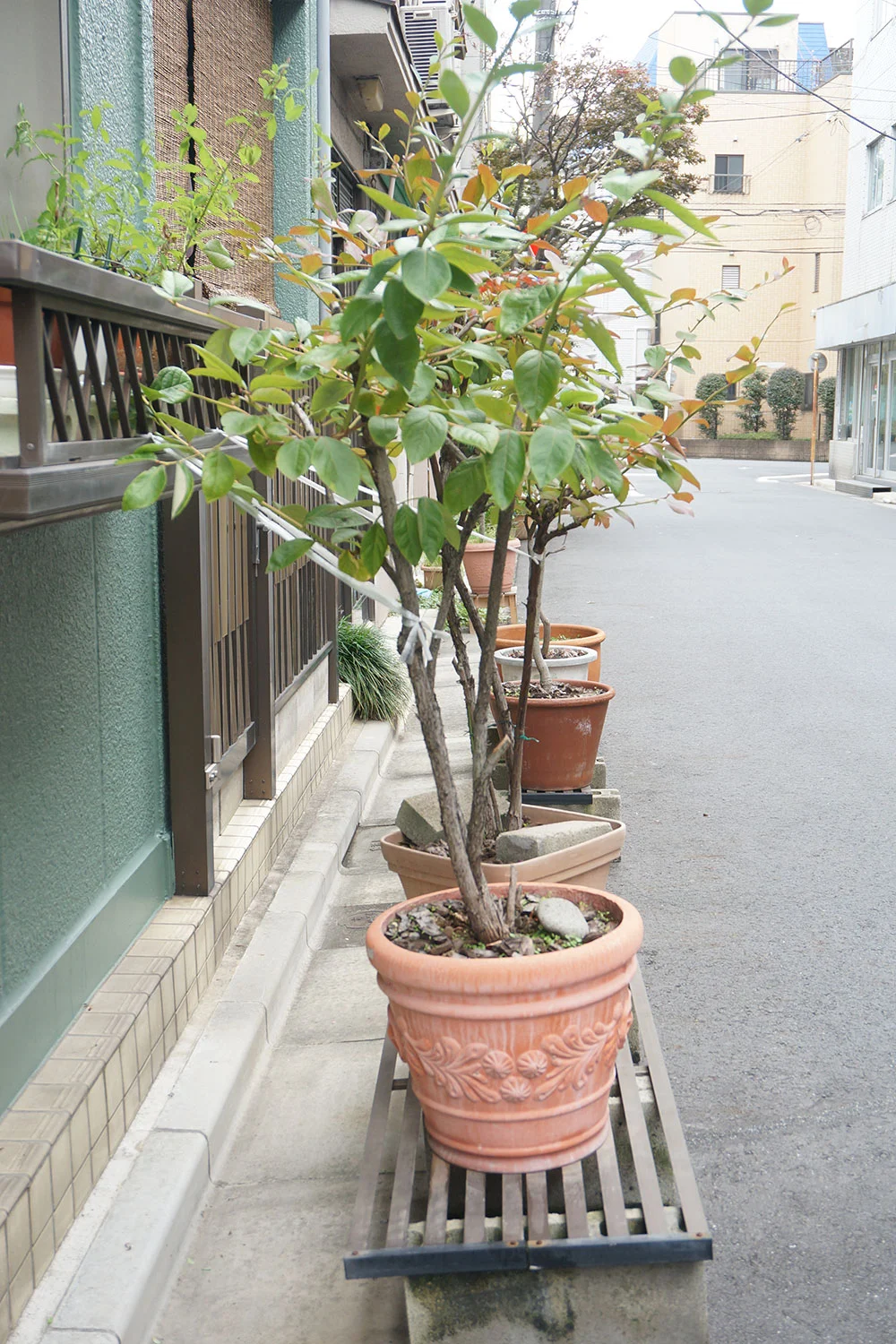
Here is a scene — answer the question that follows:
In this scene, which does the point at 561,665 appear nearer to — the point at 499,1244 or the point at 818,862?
the point at 818,862

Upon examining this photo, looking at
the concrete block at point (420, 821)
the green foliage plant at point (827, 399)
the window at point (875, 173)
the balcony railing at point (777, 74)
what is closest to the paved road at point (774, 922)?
the concrete block at point (420, 821)

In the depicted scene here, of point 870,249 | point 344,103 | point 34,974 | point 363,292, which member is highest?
point 870,249

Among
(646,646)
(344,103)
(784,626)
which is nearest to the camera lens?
(344,103)

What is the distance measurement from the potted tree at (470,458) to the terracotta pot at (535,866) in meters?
0.50

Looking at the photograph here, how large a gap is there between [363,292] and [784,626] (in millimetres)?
9736

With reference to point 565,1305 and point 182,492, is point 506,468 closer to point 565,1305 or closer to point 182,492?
point 182,492

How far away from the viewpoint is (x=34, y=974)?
2807 mm

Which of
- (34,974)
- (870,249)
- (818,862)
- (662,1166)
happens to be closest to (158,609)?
(34,974)

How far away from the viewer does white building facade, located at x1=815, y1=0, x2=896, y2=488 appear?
2577 centimetres

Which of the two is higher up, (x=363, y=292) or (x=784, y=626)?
(x=363, y=292)

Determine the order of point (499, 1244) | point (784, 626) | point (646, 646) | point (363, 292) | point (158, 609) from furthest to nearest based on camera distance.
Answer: point (784, 626) < point (646, 646) < point (158, 609) < point (499, 1244) < point (363, 292)

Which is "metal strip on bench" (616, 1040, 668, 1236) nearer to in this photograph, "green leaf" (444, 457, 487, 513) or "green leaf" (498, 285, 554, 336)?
"green leaf" (444, 457, 487, 513)

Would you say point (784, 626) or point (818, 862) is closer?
point (818, 862)

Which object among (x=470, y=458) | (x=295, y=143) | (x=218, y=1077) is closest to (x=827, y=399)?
(x=295, y=143)
